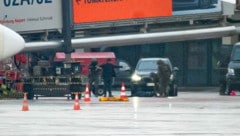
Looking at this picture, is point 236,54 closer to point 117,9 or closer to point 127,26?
point 127,26

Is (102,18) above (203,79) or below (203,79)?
above

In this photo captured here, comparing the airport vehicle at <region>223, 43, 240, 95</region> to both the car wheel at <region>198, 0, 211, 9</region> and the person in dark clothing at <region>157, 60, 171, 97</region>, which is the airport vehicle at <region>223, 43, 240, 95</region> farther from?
the person in dark clothing at <region>157, 60, 171, 97</region>

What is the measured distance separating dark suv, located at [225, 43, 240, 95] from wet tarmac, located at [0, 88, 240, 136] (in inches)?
330

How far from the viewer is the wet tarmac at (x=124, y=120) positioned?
19.8 metres

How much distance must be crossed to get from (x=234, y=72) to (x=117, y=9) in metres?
5.35

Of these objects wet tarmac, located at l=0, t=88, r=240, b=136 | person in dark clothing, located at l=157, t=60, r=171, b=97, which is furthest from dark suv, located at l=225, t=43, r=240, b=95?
wet tarmac, located at l=0, t=88, r=240, b=136

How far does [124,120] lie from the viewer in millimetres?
23594

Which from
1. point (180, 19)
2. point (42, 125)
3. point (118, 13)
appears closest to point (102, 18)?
point (118, 13)

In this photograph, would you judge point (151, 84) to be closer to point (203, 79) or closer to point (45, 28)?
point (45, 28)

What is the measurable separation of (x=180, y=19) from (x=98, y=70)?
479 centimetres

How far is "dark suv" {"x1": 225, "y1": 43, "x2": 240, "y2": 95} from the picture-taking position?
1572 inches

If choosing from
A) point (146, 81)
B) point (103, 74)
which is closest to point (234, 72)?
point (146, 81)

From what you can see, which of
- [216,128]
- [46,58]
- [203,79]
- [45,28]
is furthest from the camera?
[203,79]

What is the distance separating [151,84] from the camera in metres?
42.2
